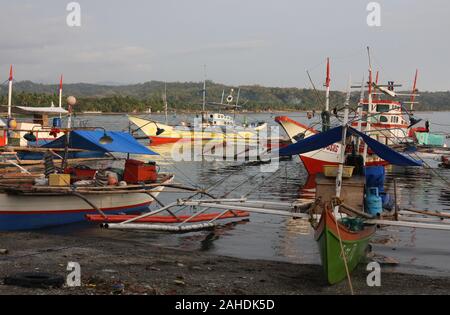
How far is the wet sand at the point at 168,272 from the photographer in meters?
11.7

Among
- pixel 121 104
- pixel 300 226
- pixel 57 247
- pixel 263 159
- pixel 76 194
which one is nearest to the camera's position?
pixel 57 247

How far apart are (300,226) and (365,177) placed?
6.79 metres

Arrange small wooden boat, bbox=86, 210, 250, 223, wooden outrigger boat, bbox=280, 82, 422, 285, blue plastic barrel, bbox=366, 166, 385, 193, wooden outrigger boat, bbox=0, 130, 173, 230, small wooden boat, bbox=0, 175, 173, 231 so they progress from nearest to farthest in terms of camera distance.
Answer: wooden outrigger boat, bbox=280, 82, 422, 285
blue plastic barrel, bbox=366, 166, 385, 193
small wooden boat, bbox=0, 175, 173, 231
wooden outrigger boat, bbox=0, 130, 173, 230
small wooden boat, bbox=86, 210, 250, 223

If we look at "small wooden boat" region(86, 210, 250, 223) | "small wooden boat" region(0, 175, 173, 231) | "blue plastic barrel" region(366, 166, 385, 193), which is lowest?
"small wooden boat" region(86, 210, 250, 223)

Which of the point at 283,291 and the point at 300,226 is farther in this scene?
the point at 300,226

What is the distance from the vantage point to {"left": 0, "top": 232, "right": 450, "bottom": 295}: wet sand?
461 inches

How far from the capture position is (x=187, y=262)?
48.5ft

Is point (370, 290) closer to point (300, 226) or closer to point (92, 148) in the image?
point (300, 226)

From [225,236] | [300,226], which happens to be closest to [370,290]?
[225,236]

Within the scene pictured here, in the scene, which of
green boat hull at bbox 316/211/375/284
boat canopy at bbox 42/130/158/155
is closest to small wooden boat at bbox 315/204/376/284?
green boat hull at bbox 316/211/375/284

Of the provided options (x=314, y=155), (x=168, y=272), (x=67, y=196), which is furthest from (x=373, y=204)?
(x=314, y=155)

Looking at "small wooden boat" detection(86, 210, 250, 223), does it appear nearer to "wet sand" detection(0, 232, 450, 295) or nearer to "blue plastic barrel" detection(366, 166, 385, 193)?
"wet sand" detection(0, 232, 450, 295)

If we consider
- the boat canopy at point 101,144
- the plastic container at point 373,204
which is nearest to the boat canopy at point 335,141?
the plastic container at point 373,204

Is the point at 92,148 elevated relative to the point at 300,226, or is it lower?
elevated
